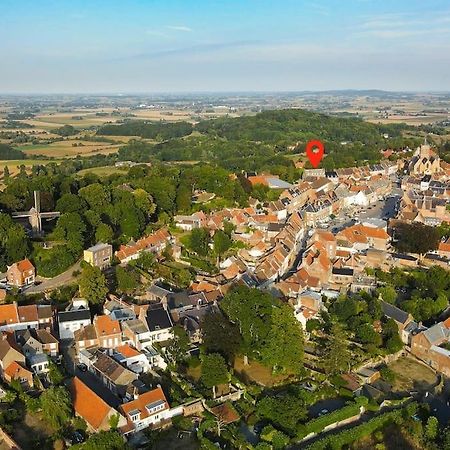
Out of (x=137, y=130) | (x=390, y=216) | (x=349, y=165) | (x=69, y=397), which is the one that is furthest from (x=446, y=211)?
(x=137, y=130)

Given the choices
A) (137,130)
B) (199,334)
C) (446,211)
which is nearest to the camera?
(199,334)

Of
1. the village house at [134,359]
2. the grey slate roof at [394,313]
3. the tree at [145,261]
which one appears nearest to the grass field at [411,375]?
the grey slate roof at [394,313]

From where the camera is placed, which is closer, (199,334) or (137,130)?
(199,334)

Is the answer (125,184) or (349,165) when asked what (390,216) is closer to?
(349,165)

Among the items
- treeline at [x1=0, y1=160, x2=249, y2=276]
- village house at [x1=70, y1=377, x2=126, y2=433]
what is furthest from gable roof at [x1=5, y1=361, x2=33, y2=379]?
treeline at [x1=0, y1=160, x2=249, y2=276]

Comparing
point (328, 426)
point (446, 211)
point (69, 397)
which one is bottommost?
point (328, 426)

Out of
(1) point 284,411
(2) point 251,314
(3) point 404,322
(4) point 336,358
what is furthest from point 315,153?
(1) point 284,411

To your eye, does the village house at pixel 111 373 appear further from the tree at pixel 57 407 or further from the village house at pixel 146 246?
the village house at pixel 146 246
